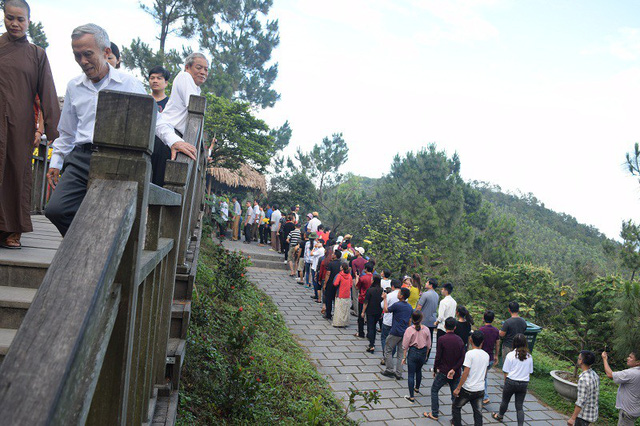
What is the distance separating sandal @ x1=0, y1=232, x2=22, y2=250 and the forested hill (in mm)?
28660

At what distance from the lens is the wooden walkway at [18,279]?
2.06 meters

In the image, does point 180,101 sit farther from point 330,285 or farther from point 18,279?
point 330,285

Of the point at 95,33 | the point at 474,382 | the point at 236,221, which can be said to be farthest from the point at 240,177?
the point at 95,33

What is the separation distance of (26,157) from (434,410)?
5.79 m

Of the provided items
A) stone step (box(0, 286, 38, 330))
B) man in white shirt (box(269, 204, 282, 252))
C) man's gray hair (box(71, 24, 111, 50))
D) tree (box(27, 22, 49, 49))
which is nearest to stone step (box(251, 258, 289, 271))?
man in white shirt (box(269, 204, 282, 252))

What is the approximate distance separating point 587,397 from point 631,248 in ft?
30.0

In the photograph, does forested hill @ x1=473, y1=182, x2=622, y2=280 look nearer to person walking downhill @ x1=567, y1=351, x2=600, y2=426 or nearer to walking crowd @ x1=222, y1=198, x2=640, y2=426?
walking crowd @ x1=222, y1=198, x2=640, y2=426

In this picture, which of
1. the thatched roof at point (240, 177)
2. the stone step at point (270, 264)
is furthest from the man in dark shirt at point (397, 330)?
the thatched roof at point (240, 177)

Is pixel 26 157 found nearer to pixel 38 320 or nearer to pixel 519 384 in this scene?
pixel 38 320

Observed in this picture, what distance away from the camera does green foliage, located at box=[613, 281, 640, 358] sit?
6.83 meters

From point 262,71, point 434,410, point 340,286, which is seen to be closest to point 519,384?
point 434,410

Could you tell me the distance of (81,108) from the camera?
2.32 m

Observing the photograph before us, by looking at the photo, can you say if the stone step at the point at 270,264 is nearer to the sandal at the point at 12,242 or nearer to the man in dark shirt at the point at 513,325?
the man in dark shirt at the point at 513,325

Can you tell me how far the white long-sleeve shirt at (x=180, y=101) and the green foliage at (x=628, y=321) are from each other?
25.4ft
